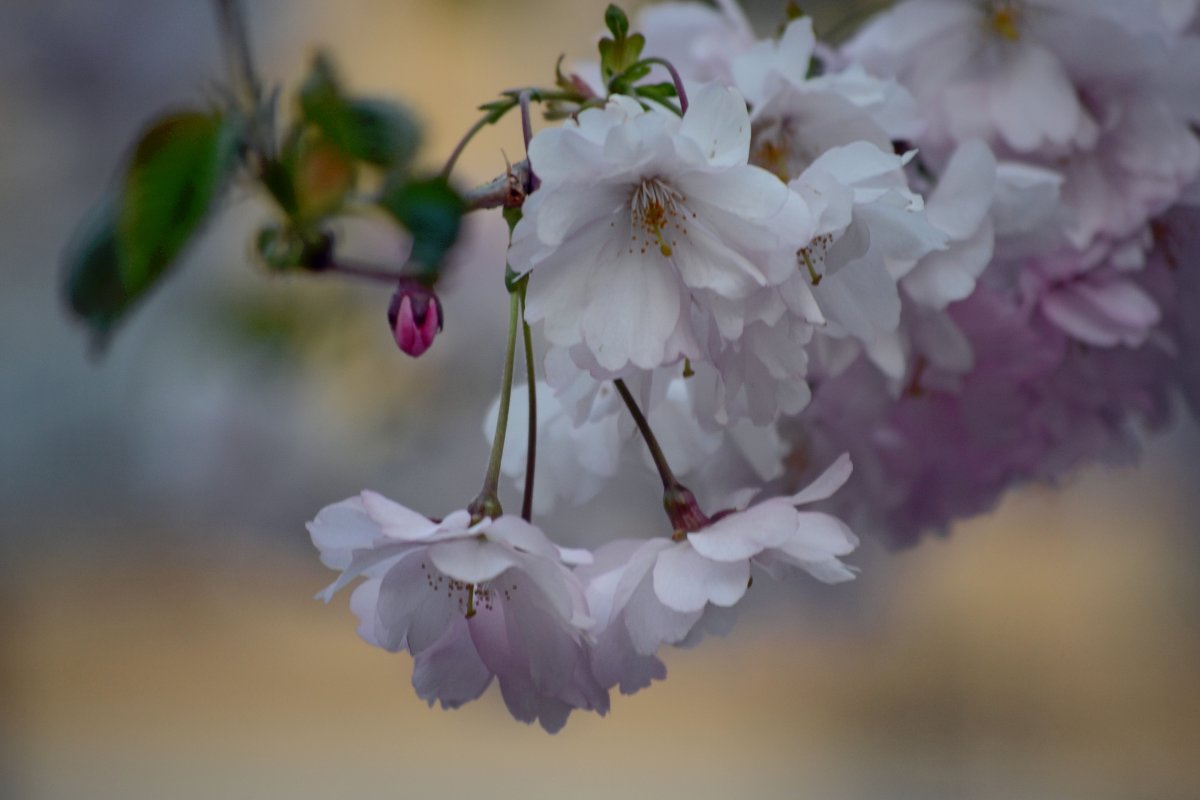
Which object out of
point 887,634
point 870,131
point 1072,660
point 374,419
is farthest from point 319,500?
point 870,131

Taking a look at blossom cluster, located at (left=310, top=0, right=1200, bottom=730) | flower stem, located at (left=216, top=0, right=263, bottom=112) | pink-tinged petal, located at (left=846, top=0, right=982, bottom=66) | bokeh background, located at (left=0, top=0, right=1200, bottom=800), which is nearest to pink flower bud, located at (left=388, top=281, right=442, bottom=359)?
blossom cluster, located at (left=310, top=0, right=1200, bottom=730)

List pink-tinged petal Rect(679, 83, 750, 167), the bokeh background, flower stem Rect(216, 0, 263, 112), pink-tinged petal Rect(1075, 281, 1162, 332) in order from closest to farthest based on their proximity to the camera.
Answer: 1. pink-tinged petal Rect(679, 83, 750, 167)
2. flower stem Rect(216, 0, 263, 112)
3. pink-tinged petal Rect(1075, 281, 1162, 332)
4. the bokeh background

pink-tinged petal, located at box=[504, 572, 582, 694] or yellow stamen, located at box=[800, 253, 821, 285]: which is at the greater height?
yellow stamen, located at box=[800, 253, 821, 285]

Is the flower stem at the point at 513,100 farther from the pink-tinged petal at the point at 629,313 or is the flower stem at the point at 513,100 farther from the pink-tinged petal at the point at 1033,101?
the pink-tinged petal at the point at 1033,101

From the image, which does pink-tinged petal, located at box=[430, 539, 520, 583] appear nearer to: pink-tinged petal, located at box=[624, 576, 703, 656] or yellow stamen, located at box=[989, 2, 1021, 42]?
pink-tinged petal, located at box=[624, 576, 703, 656]

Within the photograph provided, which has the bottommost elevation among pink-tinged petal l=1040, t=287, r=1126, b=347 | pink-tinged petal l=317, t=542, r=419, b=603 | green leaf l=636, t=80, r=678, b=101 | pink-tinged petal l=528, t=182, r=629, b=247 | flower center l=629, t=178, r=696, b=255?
pink-tinged petal l=1040, t=287, r=1126, b=347

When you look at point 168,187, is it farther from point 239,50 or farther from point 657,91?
point 657,91

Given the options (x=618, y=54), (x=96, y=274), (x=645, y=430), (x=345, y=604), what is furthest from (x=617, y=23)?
(x=345, y=604)
